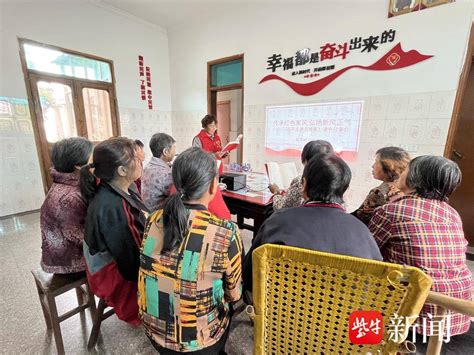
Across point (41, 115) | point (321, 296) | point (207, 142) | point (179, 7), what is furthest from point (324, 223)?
point (179, 7)

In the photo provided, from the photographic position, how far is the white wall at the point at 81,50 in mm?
2926

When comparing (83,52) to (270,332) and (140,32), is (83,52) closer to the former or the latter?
(140,32)

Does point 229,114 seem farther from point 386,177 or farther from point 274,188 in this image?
point 386,177

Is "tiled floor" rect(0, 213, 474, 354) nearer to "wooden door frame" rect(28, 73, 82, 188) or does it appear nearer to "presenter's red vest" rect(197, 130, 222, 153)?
"wooden door frame" rect(28, 73, 82, 188)

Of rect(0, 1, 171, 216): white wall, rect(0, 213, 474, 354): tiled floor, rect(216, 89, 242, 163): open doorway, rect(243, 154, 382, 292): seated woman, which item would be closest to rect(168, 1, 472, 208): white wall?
rect(0, 1, 171, 216): white wall

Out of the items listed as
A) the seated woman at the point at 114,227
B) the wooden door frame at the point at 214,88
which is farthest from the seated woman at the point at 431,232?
the wooden door frame at the point at 214,88

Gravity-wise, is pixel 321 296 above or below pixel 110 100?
below

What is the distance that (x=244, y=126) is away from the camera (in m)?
3.85

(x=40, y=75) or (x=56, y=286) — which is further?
(x=40, y=75)

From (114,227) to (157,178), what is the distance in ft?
2.60

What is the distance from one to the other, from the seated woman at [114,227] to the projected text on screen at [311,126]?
263cm

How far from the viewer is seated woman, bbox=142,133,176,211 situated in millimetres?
1772

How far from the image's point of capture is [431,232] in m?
0.87

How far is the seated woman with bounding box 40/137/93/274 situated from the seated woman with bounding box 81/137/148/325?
16cm
